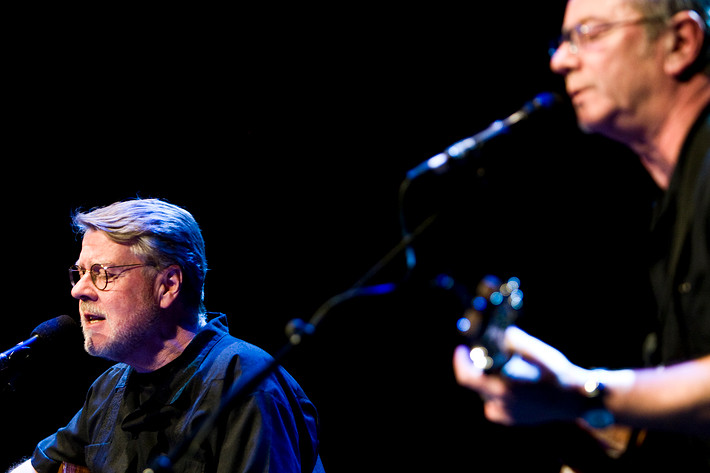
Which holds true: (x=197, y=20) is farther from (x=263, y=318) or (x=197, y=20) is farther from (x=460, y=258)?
(x=460, y=258)

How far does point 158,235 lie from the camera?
316cm

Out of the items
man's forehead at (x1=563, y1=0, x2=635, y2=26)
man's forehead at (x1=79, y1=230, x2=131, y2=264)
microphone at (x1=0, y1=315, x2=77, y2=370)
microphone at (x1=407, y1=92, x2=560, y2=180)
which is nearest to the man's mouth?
microphone at (x1=0, y1=315, x2=77, y2=370)

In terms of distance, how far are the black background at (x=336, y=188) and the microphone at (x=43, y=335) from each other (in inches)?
3.4

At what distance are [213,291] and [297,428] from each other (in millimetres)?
1640

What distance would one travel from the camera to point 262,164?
155 inches

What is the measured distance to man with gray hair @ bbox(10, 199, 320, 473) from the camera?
2.42 meters

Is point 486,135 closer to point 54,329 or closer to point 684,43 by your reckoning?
point 684,43

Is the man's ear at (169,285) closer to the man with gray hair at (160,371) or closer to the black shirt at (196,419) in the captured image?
the man with gray hair at (160,371)

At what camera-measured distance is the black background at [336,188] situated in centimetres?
287

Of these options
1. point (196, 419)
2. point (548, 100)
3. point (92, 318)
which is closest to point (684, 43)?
point (548, 100)

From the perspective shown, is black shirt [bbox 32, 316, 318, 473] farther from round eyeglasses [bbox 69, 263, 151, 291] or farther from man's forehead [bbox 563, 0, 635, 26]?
man's forehead [bbox 563, 0, 635, 26]

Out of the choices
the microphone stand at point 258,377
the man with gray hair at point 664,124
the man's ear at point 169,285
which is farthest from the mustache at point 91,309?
the man with gray hair at point 664,124

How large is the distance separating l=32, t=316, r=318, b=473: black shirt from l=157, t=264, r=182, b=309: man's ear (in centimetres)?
26

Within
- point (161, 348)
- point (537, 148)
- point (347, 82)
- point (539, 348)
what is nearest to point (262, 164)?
point (347, 82)
